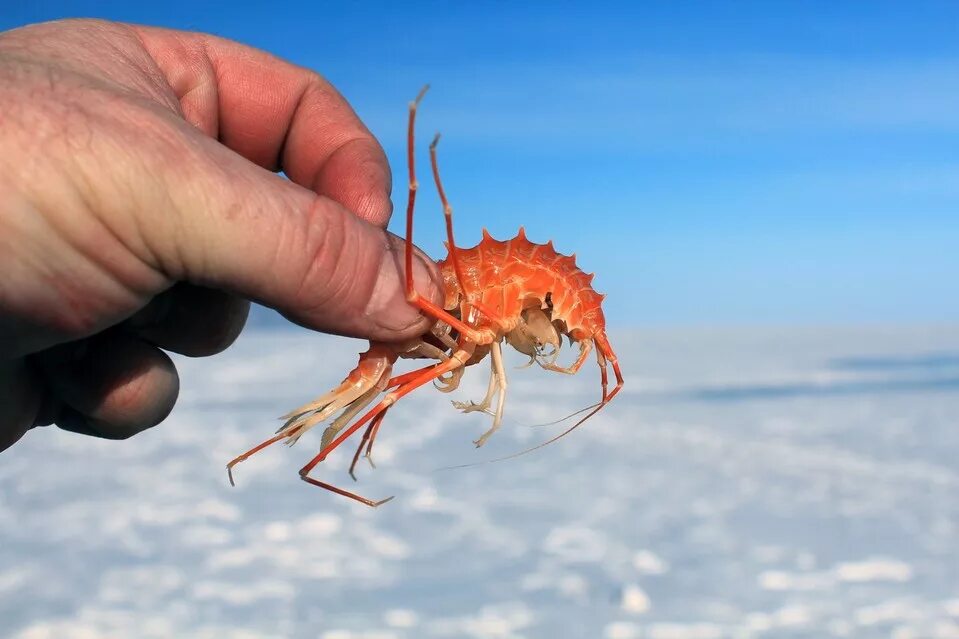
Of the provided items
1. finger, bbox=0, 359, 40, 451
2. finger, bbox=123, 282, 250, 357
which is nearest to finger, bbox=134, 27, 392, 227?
finger, bbox=123, 282, 250, 357

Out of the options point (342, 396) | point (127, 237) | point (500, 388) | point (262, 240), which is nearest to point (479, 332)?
point (500, 388)

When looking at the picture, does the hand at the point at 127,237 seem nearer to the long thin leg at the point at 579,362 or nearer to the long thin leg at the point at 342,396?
the long thin leg at the point at 342,396

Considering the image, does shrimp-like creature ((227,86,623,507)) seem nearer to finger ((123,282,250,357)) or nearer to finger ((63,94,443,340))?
finger ((63,94,443,340))

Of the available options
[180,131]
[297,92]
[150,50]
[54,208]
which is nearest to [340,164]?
[297,92]

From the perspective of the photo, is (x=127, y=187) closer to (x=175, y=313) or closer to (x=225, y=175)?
(x=225, y=175)

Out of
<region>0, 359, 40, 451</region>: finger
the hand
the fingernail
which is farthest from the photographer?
<region>0, 359, 40, 451</region>: finger

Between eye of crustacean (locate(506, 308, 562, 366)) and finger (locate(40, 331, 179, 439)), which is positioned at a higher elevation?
eye of crustacean (locate(506, 308, 562, 366))

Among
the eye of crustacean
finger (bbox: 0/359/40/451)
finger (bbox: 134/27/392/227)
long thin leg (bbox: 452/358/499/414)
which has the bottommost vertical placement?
finger (bbox: 0/359/40/451)
